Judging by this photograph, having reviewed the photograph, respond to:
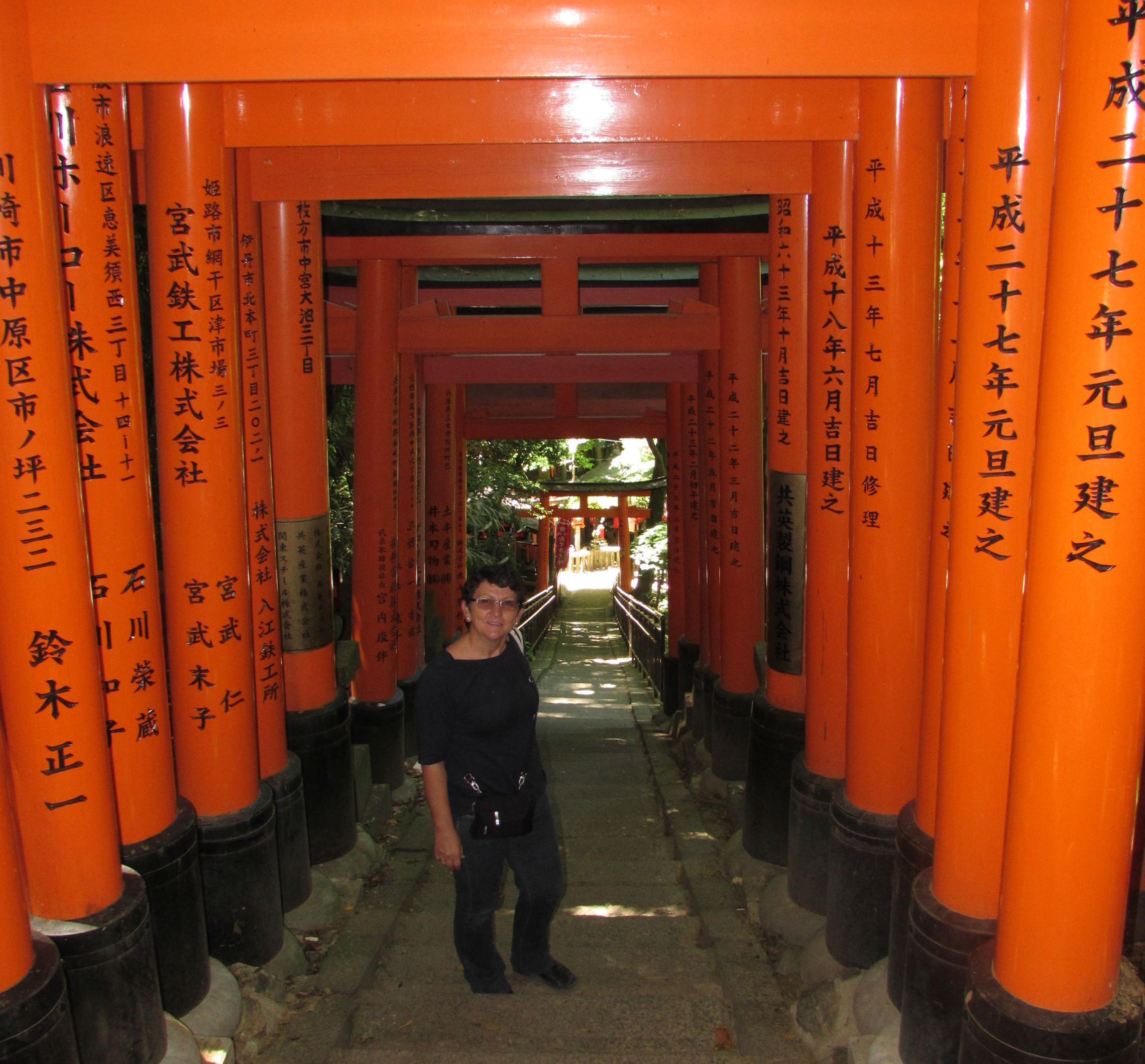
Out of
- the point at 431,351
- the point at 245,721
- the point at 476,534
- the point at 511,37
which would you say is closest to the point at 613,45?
the point at 511,37

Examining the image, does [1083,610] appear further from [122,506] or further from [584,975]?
[122,506]

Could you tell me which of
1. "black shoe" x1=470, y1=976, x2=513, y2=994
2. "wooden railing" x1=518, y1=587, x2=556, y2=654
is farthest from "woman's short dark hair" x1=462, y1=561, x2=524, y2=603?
"wooden railing" x1=518, y1=587, x2=556, y2=654

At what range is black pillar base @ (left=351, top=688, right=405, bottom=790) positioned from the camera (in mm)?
5340

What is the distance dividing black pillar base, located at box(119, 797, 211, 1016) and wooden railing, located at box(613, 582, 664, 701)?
6.41 meters

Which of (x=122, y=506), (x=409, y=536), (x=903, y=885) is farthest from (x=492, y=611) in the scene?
(x=409, y=536)

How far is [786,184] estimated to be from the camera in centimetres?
359

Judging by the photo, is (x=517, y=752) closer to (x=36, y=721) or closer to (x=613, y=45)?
(x=36, y=721)

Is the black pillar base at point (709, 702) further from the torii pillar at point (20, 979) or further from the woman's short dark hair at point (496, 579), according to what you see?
the torii pillar at point (20, 979)

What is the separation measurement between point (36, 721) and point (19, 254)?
107 cm

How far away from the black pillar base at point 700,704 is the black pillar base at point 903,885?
338 cm

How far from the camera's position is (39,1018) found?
1977 mm

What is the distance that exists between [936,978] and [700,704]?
4212 mm

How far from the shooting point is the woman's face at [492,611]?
2652 millimetres

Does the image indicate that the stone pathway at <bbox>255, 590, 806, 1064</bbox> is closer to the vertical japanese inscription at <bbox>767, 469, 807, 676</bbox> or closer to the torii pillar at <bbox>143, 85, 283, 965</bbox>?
the torii pillar at <bbox>143, 85, 283, 965</bbox>
